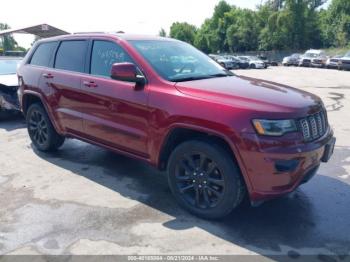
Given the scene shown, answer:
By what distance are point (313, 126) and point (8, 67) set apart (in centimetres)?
796

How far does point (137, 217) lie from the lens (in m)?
3.73

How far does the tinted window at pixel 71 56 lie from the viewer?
15.9 feet

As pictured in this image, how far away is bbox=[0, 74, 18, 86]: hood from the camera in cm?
778

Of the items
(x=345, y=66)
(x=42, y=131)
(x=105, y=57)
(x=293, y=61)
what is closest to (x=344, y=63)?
(x=345, y=66)

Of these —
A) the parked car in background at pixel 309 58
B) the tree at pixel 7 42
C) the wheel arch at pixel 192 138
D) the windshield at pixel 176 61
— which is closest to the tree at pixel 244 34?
the parked car in background at pixel 309 58

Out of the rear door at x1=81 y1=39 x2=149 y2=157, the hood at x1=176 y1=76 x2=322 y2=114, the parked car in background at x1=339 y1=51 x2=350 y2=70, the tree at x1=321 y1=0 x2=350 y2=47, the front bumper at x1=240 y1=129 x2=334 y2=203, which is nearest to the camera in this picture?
the front bumper at x1=240 y1=129 x2=334 y2=203

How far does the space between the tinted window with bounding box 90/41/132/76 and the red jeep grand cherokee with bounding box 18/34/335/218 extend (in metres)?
0.01

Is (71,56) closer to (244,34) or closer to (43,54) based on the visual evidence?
(43,54)

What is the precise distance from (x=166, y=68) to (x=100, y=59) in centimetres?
102

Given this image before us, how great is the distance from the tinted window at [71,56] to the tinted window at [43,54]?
0.73 feet

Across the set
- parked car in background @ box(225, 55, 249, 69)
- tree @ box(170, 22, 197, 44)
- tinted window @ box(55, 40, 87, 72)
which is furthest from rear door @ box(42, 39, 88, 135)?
tree @ box(170, 22, 197, 44)

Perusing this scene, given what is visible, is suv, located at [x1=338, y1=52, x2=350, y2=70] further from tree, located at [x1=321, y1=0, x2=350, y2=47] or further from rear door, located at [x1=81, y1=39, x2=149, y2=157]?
rear door, located at [x1=81, y1=39, x2=149, y2=157]

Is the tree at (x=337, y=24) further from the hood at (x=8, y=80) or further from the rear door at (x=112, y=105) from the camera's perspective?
the rear door at (x=112, y=105)

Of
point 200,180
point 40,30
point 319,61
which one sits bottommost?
point 319,61
